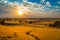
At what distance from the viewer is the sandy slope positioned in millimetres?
2402

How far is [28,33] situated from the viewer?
2.46m

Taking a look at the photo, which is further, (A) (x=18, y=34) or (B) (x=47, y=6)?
(B) (x=47, y=6)

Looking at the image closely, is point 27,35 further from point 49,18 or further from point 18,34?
point 49,18

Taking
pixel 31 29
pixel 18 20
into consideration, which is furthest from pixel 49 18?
pixel 18 20

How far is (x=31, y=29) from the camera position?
2504 millimetres

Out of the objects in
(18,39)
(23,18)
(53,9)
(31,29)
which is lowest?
(18,39)

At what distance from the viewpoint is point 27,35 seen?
2414 millimetres

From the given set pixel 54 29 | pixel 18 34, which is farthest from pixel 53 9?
pixel 18 34

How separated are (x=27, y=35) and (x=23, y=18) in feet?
1.11

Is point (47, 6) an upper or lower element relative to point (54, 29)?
upper

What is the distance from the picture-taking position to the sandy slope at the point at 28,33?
240 centimetres

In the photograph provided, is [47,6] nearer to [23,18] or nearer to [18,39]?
[23,18]

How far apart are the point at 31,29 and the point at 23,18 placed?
0.25m

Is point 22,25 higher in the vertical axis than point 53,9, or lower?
lower
